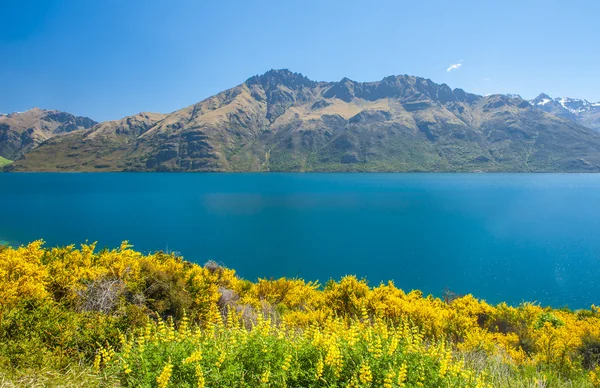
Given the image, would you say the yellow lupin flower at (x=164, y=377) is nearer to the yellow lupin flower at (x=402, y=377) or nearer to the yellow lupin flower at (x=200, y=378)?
the yellow lupin flower at (x=200, y=378)

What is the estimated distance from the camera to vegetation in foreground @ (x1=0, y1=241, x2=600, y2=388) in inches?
192

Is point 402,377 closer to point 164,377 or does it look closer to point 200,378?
point 200,378

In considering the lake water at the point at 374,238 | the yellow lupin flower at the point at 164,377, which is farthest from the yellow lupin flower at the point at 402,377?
the lake water at the point at 374,238

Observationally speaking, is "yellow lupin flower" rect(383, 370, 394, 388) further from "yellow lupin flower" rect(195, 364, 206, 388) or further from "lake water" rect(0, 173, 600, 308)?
"lake water" rect(0, 173, 600, 308)

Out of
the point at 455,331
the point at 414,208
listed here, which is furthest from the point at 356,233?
the point at 455,331

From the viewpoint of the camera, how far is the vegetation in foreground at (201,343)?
4.87 meters

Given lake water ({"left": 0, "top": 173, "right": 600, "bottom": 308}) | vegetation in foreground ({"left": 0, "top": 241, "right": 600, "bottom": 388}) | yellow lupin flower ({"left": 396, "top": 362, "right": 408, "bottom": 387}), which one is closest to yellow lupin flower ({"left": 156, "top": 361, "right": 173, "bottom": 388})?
vegetation in foreground ({"left": 0, "top": 241, "right": 600, "bottom": 388})

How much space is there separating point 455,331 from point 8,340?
478 inches

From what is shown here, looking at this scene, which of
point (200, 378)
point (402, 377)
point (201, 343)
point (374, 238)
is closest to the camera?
point (200, 378)

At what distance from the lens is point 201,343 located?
5.70 m

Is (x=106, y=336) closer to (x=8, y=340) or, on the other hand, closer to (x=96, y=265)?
(x=8, y=340)

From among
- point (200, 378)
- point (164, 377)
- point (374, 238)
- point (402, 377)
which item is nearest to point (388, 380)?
point (402, 377)

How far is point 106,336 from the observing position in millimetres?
6863

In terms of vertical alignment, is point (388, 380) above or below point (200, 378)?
below
